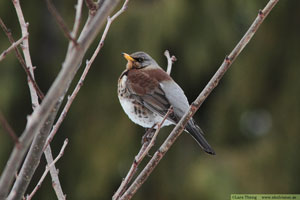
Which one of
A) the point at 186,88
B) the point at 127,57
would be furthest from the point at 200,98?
the point at 186,88

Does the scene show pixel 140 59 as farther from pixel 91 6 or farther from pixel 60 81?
pixel 60 81

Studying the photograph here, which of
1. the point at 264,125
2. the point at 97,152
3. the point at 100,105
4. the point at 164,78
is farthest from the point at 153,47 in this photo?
the point at 164,78

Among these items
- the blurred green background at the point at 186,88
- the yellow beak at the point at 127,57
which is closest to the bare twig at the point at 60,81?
the yellow beak at the point at 127,57

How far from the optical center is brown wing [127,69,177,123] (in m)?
2.60

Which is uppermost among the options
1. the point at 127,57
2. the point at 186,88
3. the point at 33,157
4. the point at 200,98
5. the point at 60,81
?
the point at 60,81

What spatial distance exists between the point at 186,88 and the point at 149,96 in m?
3.09

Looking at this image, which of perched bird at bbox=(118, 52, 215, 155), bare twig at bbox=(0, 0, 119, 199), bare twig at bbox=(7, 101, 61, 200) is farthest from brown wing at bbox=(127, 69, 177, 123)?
bare twig at bbox=(0, 0, 119, 199)

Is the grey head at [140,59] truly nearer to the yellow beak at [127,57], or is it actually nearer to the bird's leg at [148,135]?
the yellow beak at [127,57]

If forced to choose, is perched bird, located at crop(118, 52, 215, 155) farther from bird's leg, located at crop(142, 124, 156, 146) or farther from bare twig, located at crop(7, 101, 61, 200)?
bare twig, located at crop(7, 101, 61, 200)

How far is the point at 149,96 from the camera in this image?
8.90ft

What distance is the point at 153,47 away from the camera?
5227 millimetres

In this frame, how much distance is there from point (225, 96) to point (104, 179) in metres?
1.61

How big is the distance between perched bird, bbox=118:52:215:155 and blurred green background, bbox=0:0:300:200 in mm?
2310

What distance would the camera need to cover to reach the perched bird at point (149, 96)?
258 centimetres
